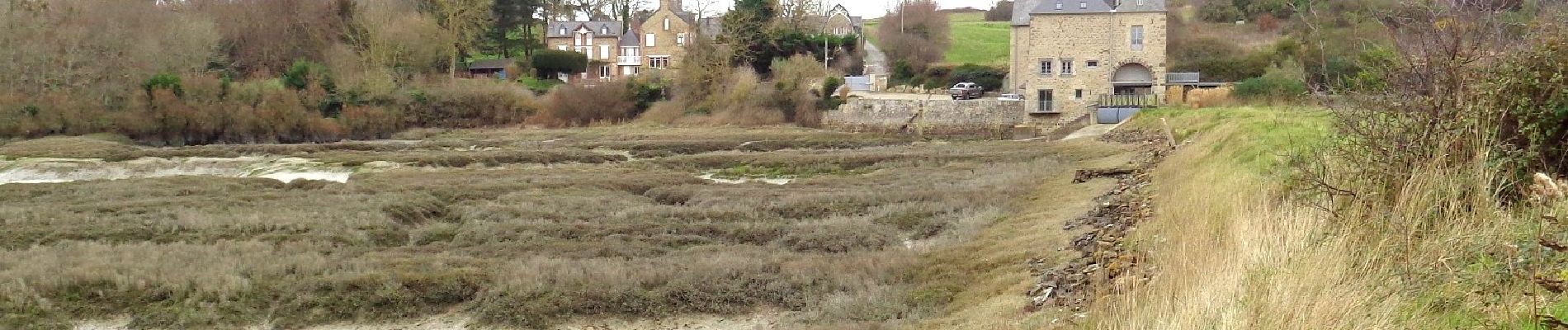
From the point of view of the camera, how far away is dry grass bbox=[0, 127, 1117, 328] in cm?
1266

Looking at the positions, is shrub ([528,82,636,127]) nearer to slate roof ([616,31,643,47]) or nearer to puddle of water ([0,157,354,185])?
slate roof ([616,31,643,47])

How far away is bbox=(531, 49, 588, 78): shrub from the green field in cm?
2089

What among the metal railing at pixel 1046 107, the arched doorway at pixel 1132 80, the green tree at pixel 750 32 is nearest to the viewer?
the arched doorway at pixel 1132 80

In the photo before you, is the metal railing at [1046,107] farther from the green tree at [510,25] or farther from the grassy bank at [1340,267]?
the grassy bank at [1340,267]

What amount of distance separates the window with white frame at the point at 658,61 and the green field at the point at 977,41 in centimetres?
1501

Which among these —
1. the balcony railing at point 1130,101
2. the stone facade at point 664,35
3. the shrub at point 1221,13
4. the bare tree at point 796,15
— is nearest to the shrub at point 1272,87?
the balcony railing at point 1130,101

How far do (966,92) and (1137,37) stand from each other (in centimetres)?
851

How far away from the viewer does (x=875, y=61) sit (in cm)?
7000

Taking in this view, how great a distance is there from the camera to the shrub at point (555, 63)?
6981 cm

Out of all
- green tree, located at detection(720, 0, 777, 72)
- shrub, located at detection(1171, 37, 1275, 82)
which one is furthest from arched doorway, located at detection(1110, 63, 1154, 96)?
green tree, located at detection(720, 0, 777, 72)

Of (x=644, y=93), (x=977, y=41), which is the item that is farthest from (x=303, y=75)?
(x=977, y=41)

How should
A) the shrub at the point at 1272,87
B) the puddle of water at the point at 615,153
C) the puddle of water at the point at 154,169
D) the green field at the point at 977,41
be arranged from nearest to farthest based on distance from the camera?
the puddle of water at the point at 154,169 < the puddle of water at the point at 615,153 < the shrub at the point at 1272,87 < the green field at the point at 977,41

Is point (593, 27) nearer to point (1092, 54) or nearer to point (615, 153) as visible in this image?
point (1092, 54)

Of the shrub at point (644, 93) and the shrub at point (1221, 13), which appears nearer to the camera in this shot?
the shrub at point (644, 93)
